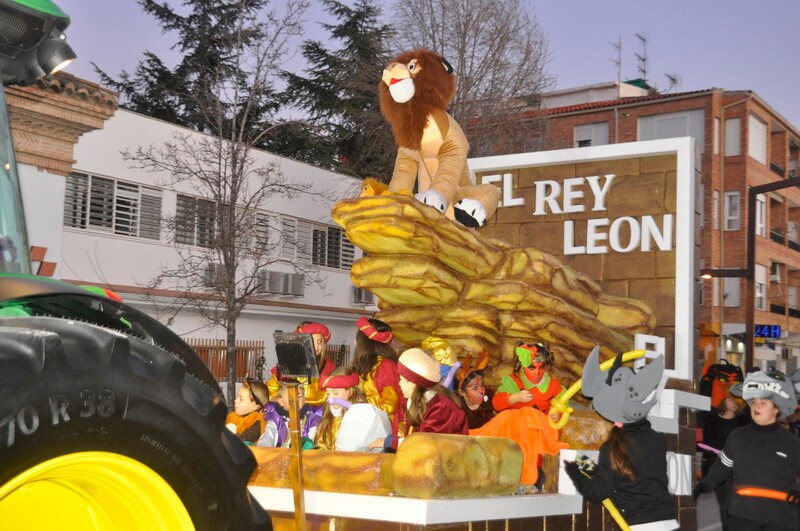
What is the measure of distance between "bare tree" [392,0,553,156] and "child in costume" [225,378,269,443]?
14.9 m

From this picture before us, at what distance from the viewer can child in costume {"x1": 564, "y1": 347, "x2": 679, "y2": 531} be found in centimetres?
582

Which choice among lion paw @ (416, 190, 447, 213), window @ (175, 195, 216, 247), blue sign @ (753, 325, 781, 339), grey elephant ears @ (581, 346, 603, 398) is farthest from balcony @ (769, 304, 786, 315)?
grey elephant ears @ (581, 346, 603, 398)

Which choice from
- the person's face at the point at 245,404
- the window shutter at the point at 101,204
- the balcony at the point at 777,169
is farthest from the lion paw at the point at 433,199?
the balcony at the point at 777,169

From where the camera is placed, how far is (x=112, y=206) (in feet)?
64.8

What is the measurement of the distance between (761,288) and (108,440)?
4078 cm

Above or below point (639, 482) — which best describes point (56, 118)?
above

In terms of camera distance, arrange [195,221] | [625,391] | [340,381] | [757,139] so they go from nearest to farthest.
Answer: [625,391], [340,381], [195,221], [757,139]

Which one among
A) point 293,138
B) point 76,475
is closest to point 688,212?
point 76,475

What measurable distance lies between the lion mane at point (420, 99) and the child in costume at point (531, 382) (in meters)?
2.23

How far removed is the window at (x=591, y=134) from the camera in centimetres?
3838

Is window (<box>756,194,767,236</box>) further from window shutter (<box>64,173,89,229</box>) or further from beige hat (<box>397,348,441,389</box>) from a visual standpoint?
beige hat (<box>397,348,441,389</box>)

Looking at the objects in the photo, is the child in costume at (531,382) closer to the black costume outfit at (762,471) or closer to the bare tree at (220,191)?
the black costume outfit at (762,471)

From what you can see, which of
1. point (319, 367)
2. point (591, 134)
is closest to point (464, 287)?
point (319, 367)

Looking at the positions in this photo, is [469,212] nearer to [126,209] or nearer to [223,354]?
[126,209]
